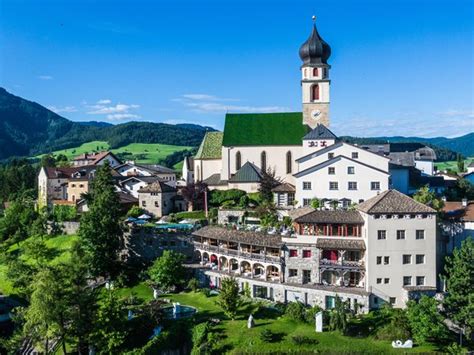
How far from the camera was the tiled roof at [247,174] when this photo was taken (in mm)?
74750

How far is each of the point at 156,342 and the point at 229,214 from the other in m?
26.1

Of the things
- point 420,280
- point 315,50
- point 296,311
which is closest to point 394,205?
point 420,280

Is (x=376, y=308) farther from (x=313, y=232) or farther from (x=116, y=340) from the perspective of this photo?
(x=116, y=340)

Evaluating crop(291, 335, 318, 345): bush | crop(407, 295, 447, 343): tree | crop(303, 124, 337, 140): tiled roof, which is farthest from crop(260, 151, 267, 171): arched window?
crop(291, 335, 318, 345): bush

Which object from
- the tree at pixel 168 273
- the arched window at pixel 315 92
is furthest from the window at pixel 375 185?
the arched window at pixel 315 92

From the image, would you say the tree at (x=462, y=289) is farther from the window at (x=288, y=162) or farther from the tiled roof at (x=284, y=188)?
the window at (x=288, y=162)

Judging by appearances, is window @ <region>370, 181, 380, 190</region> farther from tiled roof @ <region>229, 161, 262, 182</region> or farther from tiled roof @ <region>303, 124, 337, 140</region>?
tiled roof @ <region>229, 161, 262, 182</region>

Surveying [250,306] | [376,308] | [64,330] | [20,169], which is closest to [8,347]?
[64,330]

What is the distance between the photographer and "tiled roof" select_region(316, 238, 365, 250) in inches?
1822

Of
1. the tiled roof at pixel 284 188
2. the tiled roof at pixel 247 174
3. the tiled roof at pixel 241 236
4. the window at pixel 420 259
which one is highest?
the tiled roof at pixel 247 174

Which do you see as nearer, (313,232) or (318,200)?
(313,232)

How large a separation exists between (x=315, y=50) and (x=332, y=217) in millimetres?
38647

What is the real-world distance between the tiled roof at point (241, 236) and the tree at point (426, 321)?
14.6 meters

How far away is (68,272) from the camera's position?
40875mm
